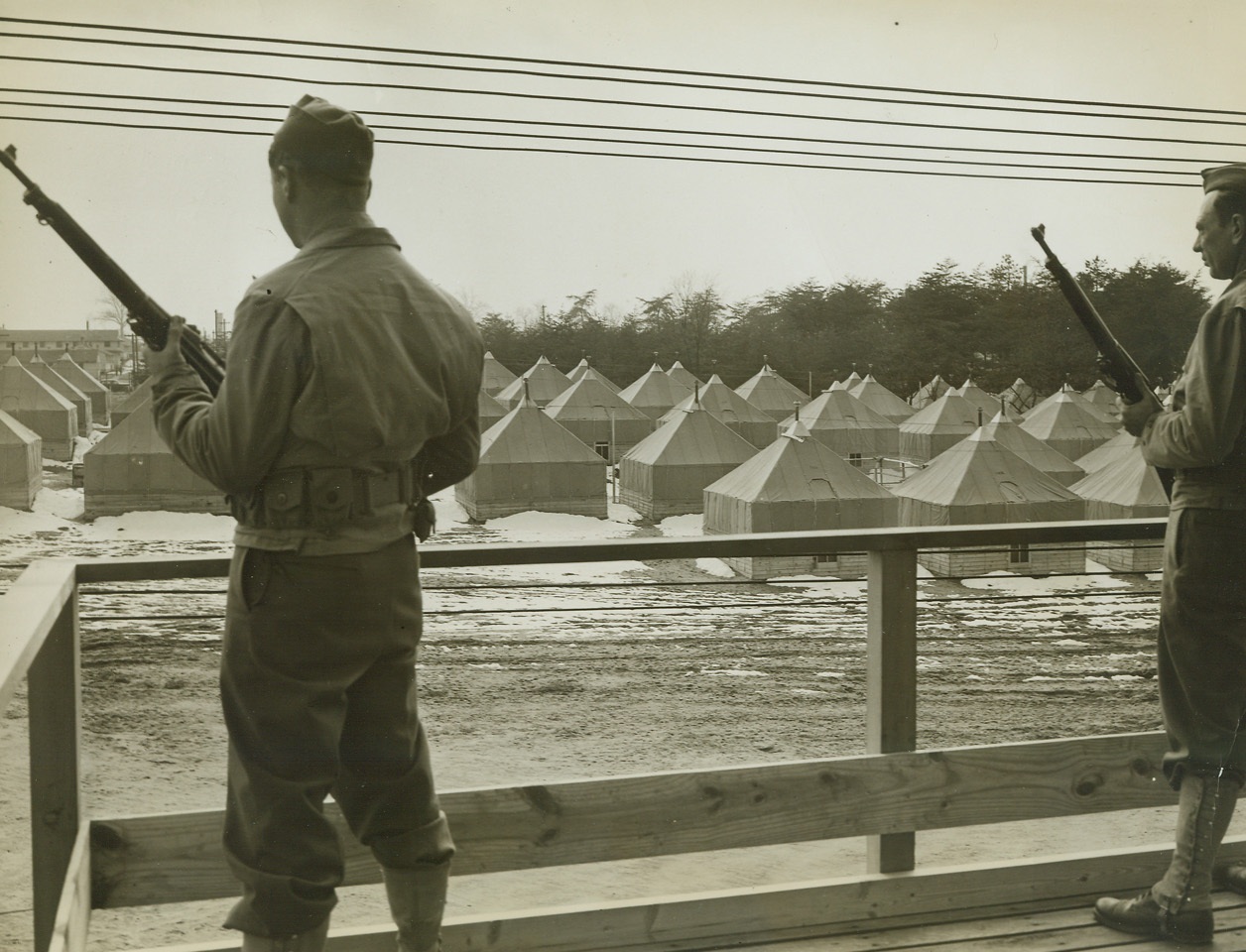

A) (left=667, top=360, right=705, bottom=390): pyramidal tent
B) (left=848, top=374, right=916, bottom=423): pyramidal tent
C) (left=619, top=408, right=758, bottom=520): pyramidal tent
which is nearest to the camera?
(left=619, top=408, right=758, bottom=520): pyramidal tent

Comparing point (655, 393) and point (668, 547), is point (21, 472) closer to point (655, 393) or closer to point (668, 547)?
point (668, 547)

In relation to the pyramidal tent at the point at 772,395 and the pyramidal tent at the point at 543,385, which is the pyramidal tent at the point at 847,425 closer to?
the pyramidal tent at the point at 772,395

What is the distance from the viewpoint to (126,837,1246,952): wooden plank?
1757 millimetres

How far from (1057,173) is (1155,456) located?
7.44 ft

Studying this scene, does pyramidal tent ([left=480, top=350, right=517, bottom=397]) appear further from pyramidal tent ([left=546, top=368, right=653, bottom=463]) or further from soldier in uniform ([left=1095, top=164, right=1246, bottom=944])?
soldier in uniform ([left=1095, top=164, right=1246, bottom=944])

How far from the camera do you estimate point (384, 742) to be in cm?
139

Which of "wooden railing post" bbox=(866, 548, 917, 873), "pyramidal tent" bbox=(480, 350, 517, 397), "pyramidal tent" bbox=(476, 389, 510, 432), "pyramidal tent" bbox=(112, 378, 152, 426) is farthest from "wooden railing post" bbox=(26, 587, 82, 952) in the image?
"pyramidal tent" bbox=(480, 350, 517, 397)

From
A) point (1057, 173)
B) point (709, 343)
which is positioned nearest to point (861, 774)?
→ point (1057, 173)

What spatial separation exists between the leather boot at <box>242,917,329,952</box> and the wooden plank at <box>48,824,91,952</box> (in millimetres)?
265

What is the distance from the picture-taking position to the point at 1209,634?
1785 mm

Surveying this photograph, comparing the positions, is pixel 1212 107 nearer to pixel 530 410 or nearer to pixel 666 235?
pixel 666 235

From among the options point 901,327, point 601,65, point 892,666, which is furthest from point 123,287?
point 901,327

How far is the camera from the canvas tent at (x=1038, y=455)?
701 inches

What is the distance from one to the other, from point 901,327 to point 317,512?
1126 cm
